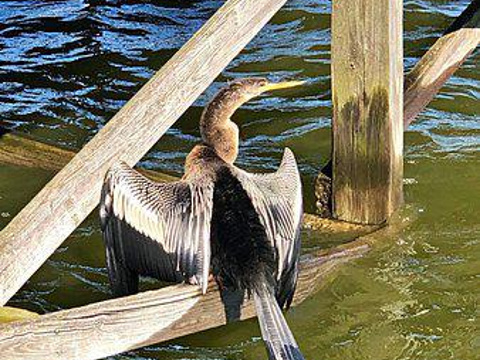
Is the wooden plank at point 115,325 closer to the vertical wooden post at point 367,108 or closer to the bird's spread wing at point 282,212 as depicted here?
the bird's spread wing at point 282,212

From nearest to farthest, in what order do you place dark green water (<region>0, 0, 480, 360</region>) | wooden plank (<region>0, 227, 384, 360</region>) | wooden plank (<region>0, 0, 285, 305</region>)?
wooden plank (<region>0, 227, 384, 360</region>), wooden plank (<region>0, 0, 285, 305</region>), dark green water (<region>0, 0, 480, 360</region>)

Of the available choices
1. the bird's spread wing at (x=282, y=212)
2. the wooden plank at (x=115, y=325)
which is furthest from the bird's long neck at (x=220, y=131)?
the wooden plank at (x=115, y=325)

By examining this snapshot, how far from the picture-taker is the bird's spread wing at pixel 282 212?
4273 millimetres

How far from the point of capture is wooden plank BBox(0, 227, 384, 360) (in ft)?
12.2

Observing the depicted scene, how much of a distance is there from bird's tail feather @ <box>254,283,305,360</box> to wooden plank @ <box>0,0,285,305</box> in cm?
71

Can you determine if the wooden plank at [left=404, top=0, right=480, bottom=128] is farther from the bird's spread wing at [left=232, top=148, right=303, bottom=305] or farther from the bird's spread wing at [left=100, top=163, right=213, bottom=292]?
the bird's spread wing at [left=100, top=163, right=213, bottom=292]

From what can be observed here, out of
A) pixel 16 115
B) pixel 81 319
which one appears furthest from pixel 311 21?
pixel 81 319

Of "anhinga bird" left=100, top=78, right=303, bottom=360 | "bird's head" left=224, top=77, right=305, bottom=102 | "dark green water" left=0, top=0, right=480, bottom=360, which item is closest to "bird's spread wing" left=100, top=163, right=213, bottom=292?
"anhinga bird" left=100, top=78, right=303, bottom=360

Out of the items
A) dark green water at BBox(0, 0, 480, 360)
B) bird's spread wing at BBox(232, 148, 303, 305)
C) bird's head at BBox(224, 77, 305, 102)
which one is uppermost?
bird's head at BBox(224, 77, 305, 102)

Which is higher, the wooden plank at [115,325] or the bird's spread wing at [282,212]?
the bird's spread wing at [282,212]

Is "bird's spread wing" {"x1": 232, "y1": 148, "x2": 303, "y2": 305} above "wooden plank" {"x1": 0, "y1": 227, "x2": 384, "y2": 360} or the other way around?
above

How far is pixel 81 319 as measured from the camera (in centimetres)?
381

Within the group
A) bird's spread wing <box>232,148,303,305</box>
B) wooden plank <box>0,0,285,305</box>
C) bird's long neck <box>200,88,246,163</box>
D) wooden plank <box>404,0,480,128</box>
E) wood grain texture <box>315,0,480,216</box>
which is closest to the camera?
wooden plank <box>0,0,285,305</box>

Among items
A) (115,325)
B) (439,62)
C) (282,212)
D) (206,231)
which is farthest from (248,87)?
(115,325)
